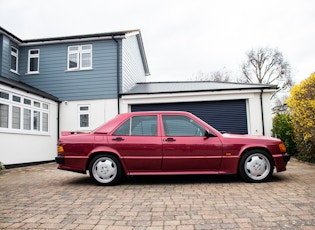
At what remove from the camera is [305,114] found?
8703 millimetres

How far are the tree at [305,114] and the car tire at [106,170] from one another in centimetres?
604

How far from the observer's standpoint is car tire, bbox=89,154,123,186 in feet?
19.2

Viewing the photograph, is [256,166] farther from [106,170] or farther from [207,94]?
[207,94]

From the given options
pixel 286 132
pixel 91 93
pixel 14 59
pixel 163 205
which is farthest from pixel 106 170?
pixel 14 59

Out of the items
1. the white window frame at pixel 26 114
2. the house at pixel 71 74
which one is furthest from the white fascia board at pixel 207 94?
the white window frame at pixel 26 114

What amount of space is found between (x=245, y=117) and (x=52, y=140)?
9.39 meters

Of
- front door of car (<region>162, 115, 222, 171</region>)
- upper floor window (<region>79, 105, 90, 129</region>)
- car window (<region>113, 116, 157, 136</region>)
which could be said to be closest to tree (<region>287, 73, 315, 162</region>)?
front door of car (<region>162, 115, 222, 171</region>)

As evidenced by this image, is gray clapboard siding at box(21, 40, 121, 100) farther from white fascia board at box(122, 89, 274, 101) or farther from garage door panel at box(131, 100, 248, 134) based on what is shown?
garage door panel at box(131, 100, 248, 134)

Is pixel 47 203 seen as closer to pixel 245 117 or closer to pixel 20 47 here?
pixel 245 117

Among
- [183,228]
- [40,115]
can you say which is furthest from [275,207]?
[40,115]

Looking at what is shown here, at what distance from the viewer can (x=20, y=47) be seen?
50.3ft

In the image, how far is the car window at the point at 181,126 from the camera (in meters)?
6.00

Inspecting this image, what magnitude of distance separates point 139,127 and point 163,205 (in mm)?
2252

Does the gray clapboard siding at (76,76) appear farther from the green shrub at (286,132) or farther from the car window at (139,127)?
the car window at (139,127)
